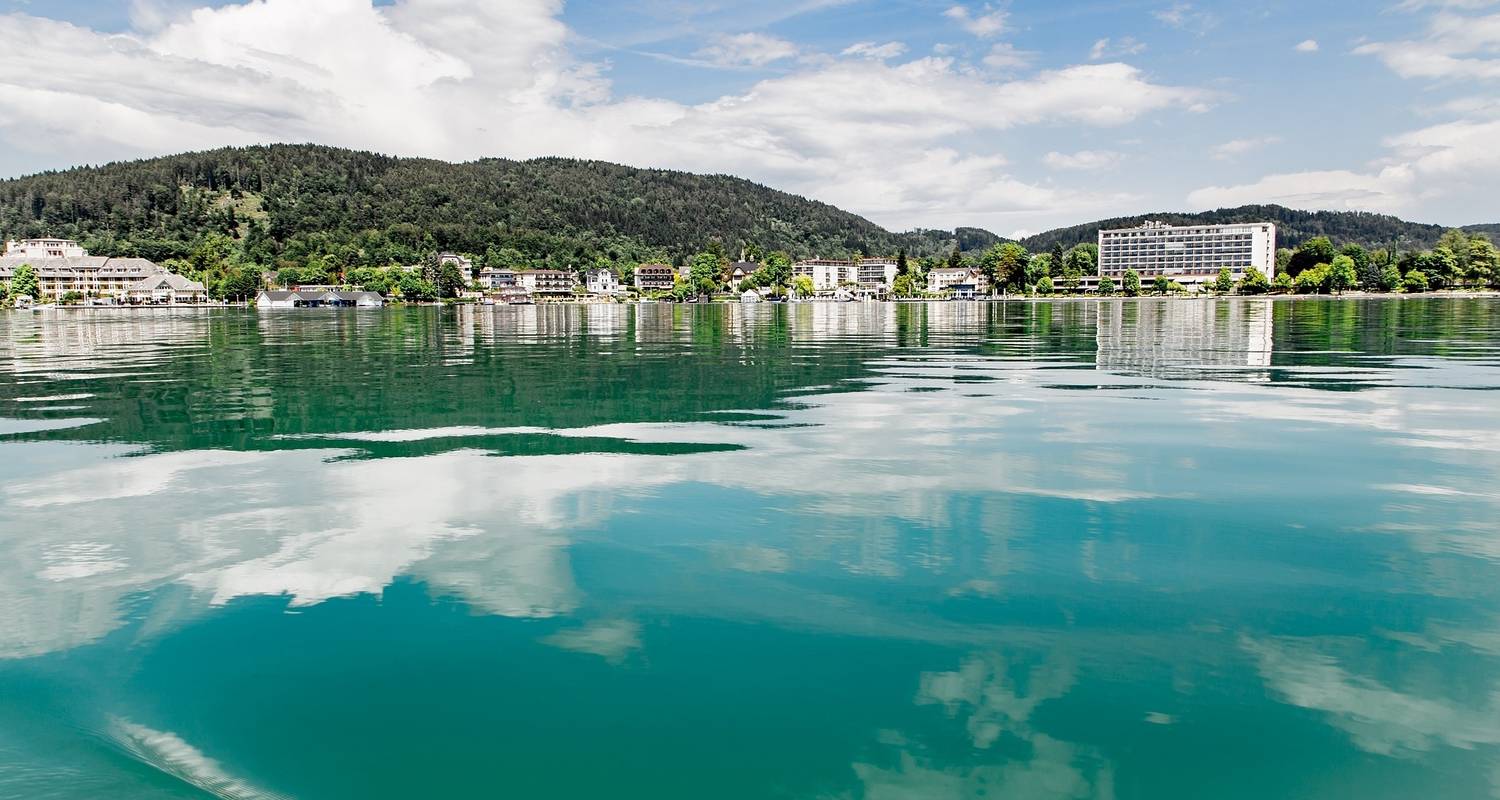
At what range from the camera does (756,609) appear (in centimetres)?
A: 770

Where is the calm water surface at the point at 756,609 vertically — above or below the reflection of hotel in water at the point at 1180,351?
below

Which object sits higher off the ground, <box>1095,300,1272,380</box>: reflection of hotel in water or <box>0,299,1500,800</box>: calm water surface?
<box>1095,300,1272,380</box>: reflection of hotel in water

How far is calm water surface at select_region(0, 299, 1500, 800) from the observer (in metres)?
5.40

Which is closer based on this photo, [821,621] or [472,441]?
[821,621]

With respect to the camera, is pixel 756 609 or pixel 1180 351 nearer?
pixel 756 609

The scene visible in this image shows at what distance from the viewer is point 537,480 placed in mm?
12781

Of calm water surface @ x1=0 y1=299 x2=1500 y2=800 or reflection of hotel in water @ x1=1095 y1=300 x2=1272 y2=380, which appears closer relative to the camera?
calm water surface @ x1=0 y1=299 x2=1500 y2=800

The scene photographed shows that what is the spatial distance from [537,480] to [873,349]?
30.2 m

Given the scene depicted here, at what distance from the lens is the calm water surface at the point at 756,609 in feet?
17.7

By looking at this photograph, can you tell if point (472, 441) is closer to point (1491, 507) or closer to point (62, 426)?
point (62, 426)

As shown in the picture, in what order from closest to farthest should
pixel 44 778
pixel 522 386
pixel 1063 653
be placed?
pixel 44 778 < pixel 1063 653 < pixel 522 386

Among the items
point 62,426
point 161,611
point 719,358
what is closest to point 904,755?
point 161,611

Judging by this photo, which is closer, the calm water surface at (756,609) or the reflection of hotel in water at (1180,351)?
the calm water surface at (756,609)

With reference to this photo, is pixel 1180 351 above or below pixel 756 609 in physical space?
above
